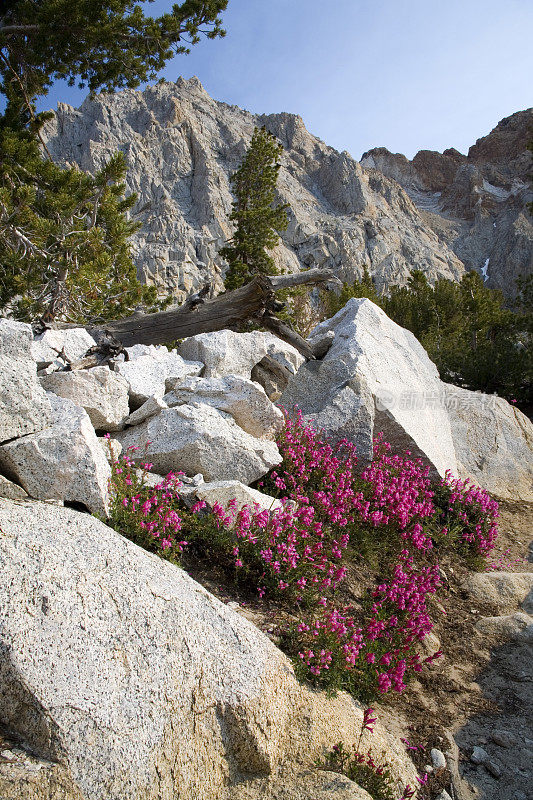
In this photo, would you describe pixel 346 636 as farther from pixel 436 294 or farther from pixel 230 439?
pixel 436 294

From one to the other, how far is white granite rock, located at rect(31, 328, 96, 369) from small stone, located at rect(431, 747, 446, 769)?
5.04 m

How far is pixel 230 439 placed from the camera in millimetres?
4836

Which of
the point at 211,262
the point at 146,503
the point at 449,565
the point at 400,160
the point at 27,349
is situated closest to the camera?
the point at 146,503

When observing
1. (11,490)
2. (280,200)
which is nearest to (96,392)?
(11,490)

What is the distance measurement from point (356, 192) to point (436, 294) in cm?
7859

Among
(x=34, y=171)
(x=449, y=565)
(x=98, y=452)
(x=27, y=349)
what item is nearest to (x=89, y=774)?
(x=98, y=452)

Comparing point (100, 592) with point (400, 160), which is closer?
point (100, 592)

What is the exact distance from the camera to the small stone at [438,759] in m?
2.92

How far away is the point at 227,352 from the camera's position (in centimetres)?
734

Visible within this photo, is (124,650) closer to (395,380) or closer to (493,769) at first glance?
(493,769)

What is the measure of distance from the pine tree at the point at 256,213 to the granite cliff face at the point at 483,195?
8233 cm

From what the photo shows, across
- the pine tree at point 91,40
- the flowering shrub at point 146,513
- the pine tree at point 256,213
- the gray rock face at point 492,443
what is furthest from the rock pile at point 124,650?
the pine tree at point 256,213

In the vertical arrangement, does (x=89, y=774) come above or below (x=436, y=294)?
below

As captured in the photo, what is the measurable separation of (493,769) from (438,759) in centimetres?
33
